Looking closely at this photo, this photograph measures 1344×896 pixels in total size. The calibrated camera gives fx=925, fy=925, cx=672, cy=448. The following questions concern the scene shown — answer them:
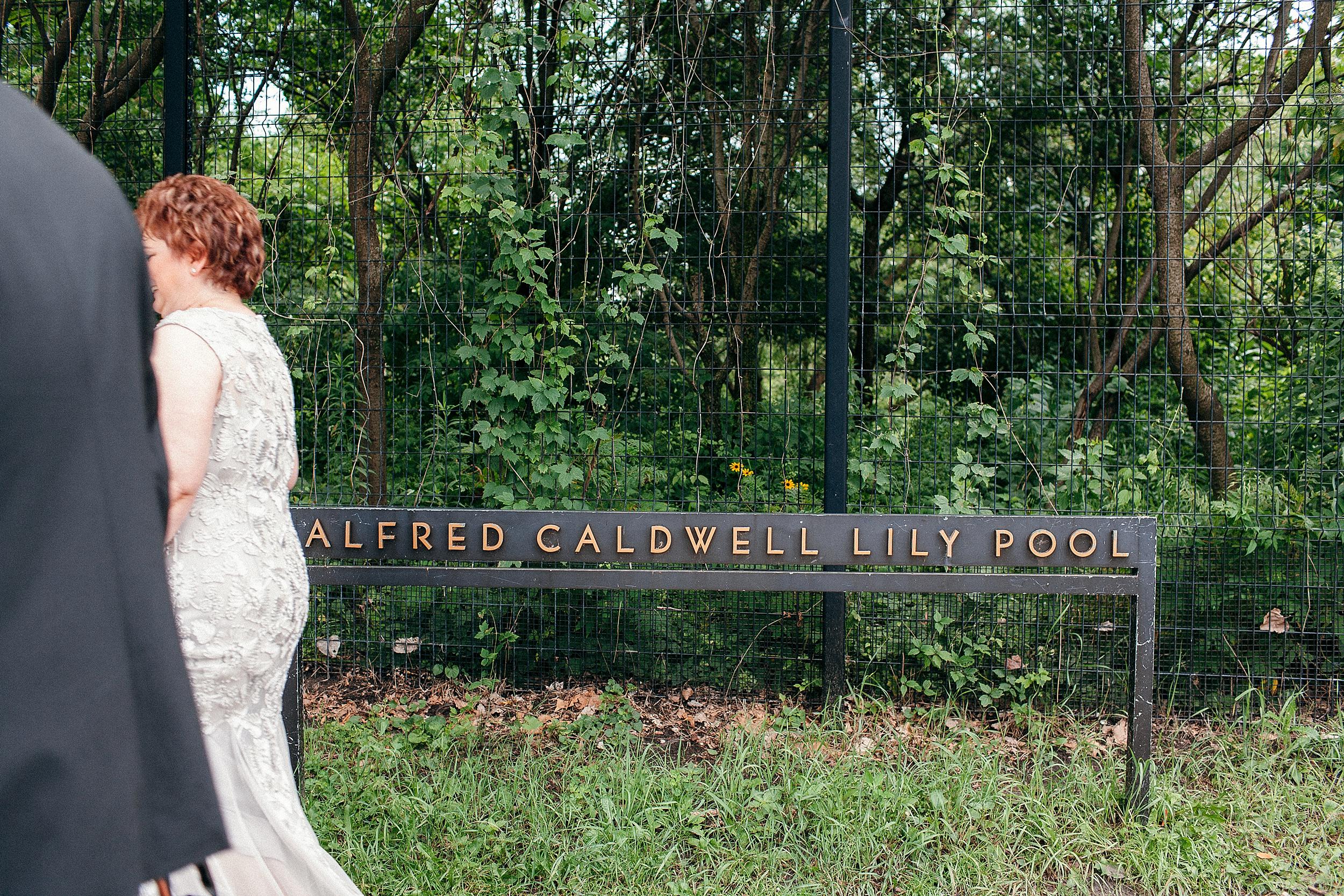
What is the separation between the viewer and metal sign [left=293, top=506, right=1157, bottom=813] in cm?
317

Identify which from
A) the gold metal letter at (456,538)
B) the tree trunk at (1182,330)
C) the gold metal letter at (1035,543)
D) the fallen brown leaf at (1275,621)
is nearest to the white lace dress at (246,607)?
the gold metal letter at (456,538)

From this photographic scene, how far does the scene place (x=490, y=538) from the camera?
324cm

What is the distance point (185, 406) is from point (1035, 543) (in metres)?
2.64

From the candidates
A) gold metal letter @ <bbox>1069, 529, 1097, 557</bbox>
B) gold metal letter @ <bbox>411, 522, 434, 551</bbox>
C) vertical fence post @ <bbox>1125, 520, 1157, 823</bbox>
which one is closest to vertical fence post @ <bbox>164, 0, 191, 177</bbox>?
gold metal letter @ <bbox>411, 522, 434, 551</bbox>

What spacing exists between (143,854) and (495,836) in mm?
2526

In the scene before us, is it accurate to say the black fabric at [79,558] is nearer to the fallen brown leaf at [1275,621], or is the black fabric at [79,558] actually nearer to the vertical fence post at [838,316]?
the vertical fence post at [838,316]

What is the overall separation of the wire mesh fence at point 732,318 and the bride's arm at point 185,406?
2445mm

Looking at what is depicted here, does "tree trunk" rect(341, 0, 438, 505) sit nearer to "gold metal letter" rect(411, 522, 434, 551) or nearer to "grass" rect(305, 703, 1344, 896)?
"gold metal letter" rect(411, 522, 434, 551)

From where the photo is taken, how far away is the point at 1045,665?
429 centimetres

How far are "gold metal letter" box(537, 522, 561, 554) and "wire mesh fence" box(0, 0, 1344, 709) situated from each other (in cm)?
102

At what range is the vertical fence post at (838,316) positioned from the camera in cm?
405

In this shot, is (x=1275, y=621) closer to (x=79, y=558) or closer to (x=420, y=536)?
(x=420, y=536)

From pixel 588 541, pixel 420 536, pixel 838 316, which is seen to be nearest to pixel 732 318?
pixel 838 316

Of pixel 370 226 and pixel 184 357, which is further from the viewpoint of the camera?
pixel 370 226
